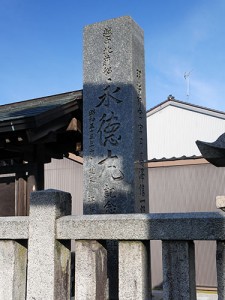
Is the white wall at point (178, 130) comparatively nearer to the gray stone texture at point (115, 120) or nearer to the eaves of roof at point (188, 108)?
the eaves of roof at point (188, 108)

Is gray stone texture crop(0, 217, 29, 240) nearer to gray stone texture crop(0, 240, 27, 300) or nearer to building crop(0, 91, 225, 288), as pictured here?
gray stone texture crop(0, 240, 27, 300)

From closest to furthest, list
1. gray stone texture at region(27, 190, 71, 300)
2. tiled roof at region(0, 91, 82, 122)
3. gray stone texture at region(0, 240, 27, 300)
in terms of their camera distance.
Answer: gray stone texture at region(27, 190, 71, 300) → gray stone texture at region(0, 240, 27, 300) → tiled roof at region(0, 91, 82, 122)

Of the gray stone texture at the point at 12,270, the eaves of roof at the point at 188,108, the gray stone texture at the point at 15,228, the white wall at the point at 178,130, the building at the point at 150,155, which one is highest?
the eaves of roof at the point at 188,108

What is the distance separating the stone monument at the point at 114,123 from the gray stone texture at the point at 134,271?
8.25 feet

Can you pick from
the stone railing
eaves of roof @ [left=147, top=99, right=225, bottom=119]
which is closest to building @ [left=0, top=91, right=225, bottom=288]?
eaves of roof @ [left=147, top=99, right=225, bottom=119]

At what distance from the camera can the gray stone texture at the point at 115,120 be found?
16.6 ft

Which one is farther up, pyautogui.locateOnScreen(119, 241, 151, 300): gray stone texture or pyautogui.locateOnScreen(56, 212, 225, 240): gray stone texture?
pyautogui.locateOnScreen(56, 212, 225, 240): gray stone texture

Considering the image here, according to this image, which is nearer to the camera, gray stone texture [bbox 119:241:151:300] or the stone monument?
gray stone texture [bbox 119:241:151:300]

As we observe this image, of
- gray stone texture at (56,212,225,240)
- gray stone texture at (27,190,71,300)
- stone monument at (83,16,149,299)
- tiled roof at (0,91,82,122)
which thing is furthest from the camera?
tiled roof at (0,91,82,122)

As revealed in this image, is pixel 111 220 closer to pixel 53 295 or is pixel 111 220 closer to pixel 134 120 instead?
pixel 53 295

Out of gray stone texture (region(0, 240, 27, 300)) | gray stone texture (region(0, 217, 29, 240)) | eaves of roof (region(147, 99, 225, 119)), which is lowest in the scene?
gray stone texture (region(0, 240, 27, 300))

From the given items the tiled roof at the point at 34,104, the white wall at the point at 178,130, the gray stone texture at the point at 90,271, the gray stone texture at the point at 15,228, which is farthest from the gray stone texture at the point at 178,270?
the white wall at the point at 178,130

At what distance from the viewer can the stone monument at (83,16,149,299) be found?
5.03 m

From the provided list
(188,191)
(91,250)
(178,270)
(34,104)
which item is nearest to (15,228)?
(91,250)
